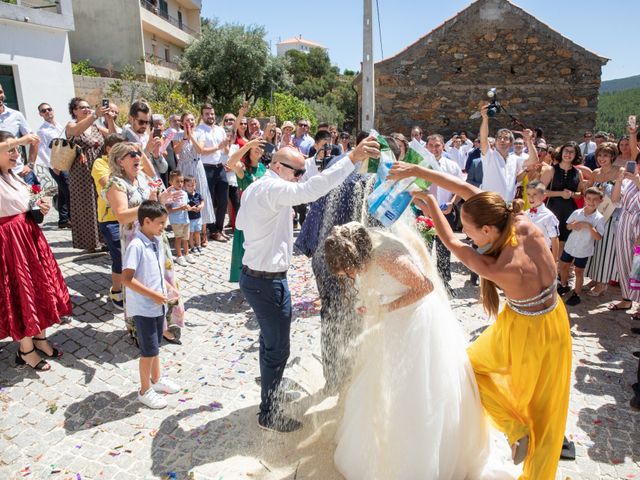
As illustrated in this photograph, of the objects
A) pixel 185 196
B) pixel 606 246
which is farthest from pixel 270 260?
pixel 606 246

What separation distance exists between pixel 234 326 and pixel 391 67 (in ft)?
45.1

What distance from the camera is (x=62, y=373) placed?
451 cm

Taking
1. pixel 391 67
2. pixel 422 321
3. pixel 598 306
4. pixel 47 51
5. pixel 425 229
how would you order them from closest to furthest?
pixel 422 321 < pixel 425 229 < pixel 598 306 < pixel 47 51 < pixel 391 67

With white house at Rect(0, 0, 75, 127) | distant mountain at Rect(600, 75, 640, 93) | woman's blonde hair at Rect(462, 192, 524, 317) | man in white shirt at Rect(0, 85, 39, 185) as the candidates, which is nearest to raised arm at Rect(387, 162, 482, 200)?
woman's blonde hair at Rect(462, 192, 524, 317)

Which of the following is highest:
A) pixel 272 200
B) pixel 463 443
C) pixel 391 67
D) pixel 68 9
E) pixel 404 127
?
pixel 68 9

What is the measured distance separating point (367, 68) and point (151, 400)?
13.8 m

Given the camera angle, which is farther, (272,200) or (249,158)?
(249,158)

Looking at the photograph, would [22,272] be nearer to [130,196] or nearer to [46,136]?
[130,196]

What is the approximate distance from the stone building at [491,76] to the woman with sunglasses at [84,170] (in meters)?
12.3

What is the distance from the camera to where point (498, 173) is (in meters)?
6.85

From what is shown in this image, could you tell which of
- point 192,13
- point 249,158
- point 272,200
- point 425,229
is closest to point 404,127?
point 249,158

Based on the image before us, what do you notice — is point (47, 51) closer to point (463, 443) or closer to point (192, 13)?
point (463, 443)

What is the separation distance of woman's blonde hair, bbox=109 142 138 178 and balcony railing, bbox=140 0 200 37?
28.1 m

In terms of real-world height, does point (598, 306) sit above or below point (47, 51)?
below
